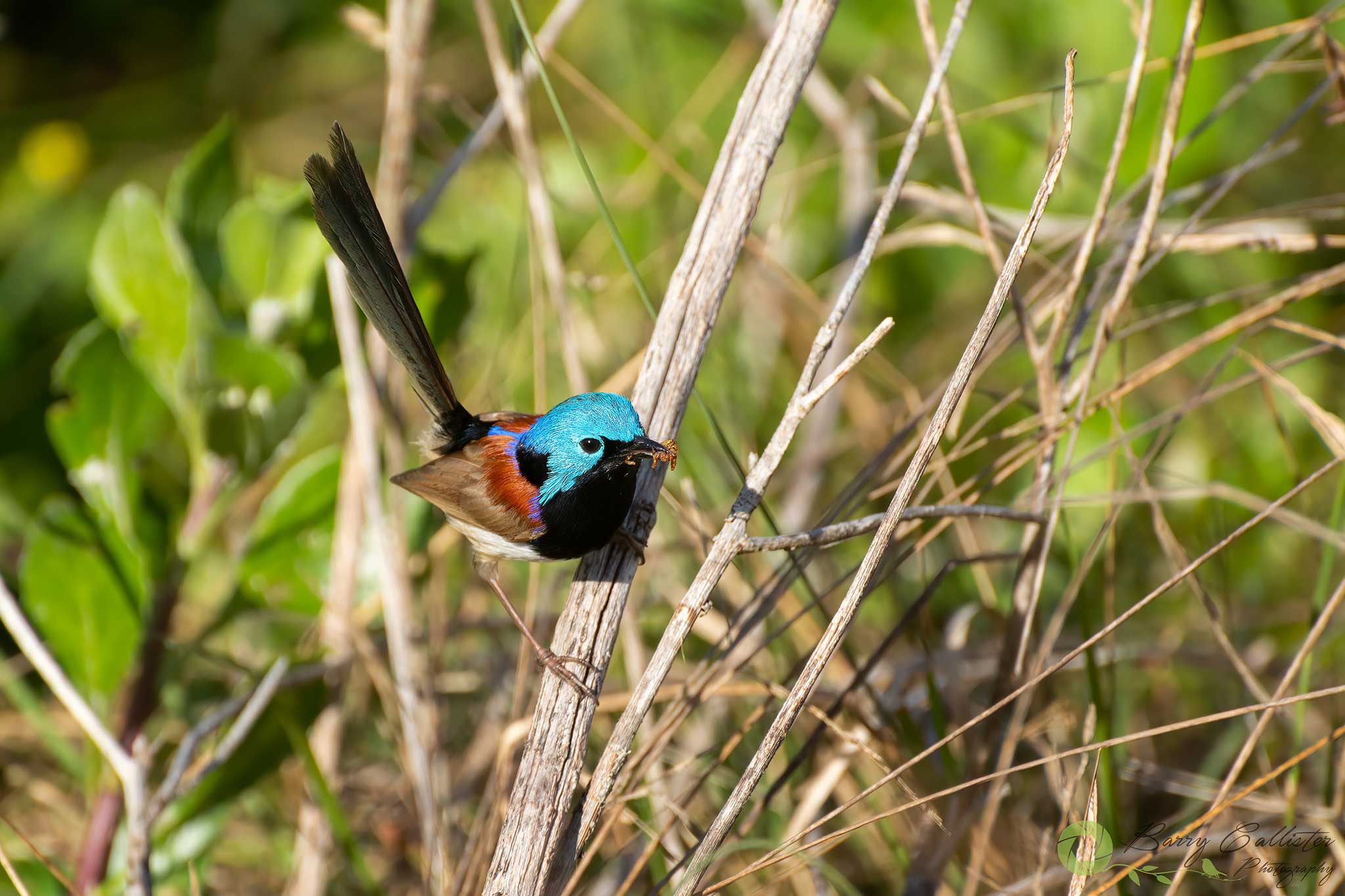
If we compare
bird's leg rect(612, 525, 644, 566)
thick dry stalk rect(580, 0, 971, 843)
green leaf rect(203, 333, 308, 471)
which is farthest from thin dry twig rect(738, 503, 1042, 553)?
green leaf rect(203, 333, 308, 471)

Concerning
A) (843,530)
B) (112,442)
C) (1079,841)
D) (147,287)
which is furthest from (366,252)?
(1079,841)

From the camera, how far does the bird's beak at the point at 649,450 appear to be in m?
2.21

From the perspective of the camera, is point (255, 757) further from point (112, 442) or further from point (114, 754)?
point (112, 442)

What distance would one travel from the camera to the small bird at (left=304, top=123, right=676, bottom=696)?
2.34 metres

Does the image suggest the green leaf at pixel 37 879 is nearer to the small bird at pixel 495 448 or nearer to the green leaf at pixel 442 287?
the small bird at pixel 495 448

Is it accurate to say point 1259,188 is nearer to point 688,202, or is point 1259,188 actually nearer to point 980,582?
point 688,202

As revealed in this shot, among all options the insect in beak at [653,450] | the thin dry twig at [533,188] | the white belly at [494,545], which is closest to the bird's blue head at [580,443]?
the insect in beak at [653,450]

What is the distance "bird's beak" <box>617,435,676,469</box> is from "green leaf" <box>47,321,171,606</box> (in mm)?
1442

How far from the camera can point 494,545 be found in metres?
2.86

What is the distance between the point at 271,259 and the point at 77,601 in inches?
41.6

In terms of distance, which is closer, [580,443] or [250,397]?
[580,443]

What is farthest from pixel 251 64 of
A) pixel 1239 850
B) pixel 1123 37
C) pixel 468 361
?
pixel 1239 850

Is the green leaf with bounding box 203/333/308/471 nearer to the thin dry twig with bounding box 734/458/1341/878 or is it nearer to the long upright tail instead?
the long upright tail

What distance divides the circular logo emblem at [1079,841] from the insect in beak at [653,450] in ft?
3.52
